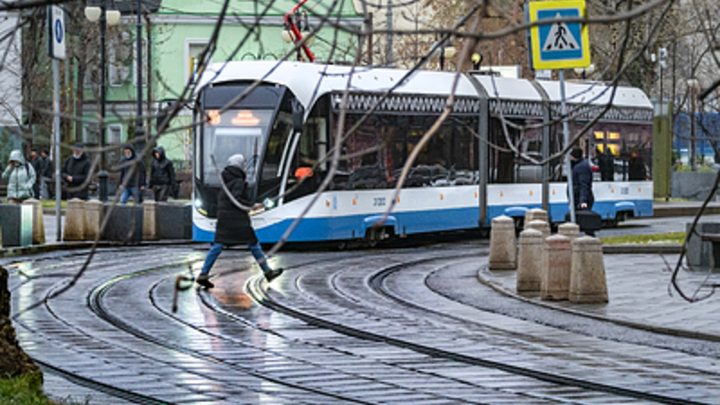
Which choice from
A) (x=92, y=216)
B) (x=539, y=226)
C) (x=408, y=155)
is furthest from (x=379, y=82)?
(x=539, y=226)

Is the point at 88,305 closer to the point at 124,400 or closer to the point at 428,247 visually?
the point at 124,400

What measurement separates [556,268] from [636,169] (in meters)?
16.4

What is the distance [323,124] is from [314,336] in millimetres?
9694

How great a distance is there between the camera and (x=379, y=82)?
2209 centimetres

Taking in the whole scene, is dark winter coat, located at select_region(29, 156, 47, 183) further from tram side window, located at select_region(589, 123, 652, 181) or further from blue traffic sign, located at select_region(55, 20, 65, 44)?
tram side window, located at select_region(589, 123, 652, 181)

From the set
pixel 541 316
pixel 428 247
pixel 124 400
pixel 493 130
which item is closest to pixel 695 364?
pixel 541 316

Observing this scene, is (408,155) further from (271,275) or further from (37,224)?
(271,275)

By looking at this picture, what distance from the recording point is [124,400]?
7.89 metres

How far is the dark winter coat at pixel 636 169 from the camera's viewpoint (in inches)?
1161

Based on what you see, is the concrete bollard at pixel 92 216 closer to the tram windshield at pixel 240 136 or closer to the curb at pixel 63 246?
the curb at pixel 63 246

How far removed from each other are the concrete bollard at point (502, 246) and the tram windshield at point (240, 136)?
4.15 m

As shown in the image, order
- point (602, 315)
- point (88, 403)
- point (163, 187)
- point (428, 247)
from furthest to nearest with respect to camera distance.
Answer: point (163, 187) < point (428, 247) < point (602, 315) < point (88, 403)

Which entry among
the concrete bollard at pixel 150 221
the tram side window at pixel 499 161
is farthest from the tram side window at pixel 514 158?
the concrete bollard at pixel 150 221

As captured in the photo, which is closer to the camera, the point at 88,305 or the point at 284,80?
the point at 88,305
